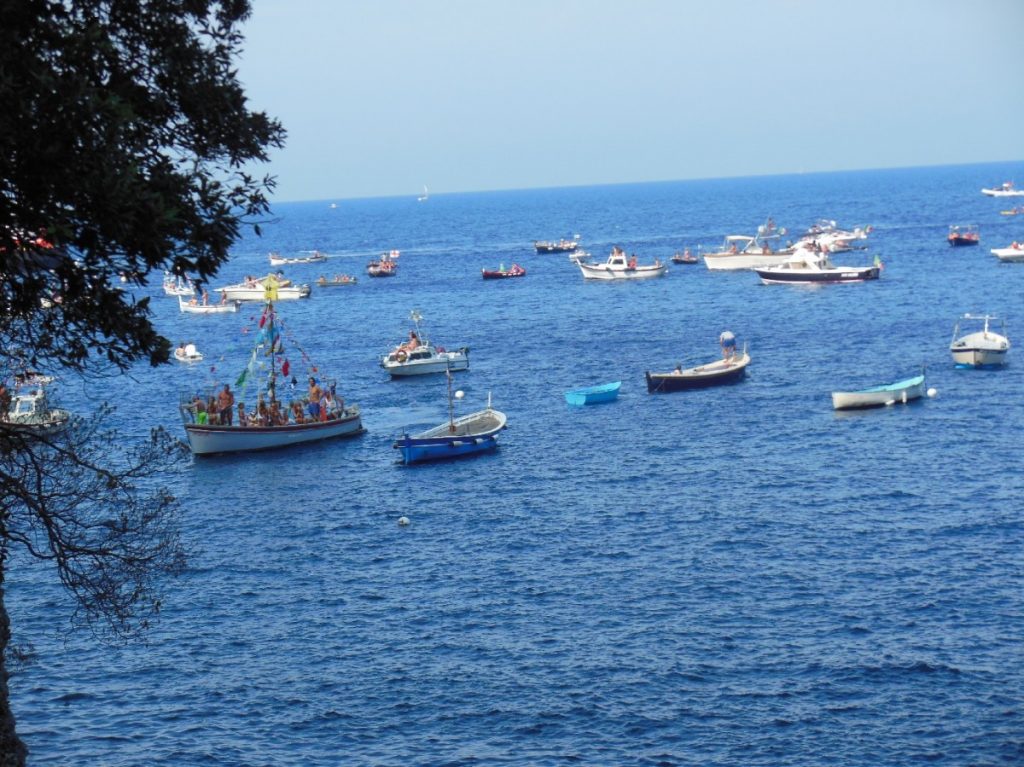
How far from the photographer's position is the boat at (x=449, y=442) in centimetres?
6412

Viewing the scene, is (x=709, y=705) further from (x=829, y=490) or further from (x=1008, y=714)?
(x=829, y=490)

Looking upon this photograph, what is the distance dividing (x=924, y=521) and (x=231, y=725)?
1125 inches

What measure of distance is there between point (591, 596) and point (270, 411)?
103 ft

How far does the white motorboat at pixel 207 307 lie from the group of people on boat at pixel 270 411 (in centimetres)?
6904

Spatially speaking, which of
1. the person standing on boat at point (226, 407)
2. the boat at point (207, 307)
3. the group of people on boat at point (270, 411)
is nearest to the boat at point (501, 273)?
the boat at point (207, 307)

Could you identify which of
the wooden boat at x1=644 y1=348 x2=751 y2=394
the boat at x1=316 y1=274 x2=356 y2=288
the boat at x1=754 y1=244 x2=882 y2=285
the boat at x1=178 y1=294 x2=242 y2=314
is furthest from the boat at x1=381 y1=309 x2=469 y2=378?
the boat at x1=316 y1=274 x2=356 y2=288

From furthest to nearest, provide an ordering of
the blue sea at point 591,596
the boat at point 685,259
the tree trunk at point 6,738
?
the boat at point 685,259, the blue sea at point 591,596, the tree trunk at point 6,738

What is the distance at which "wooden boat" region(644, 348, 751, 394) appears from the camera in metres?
80.2

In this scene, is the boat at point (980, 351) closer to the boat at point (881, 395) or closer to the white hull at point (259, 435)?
the boat at point (881, 395)

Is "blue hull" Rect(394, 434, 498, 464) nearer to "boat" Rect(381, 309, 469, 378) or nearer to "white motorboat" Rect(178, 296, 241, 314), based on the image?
"boat" Rect(381, 309, 469, 378)

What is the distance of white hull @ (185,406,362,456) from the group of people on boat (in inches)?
17.4

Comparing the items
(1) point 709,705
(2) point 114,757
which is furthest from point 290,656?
(1) point 709,705

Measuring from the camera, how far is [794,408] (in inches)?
2908

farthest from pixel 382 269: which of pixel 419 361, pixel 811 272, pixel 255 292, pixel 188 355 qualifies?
pixel 419 361
